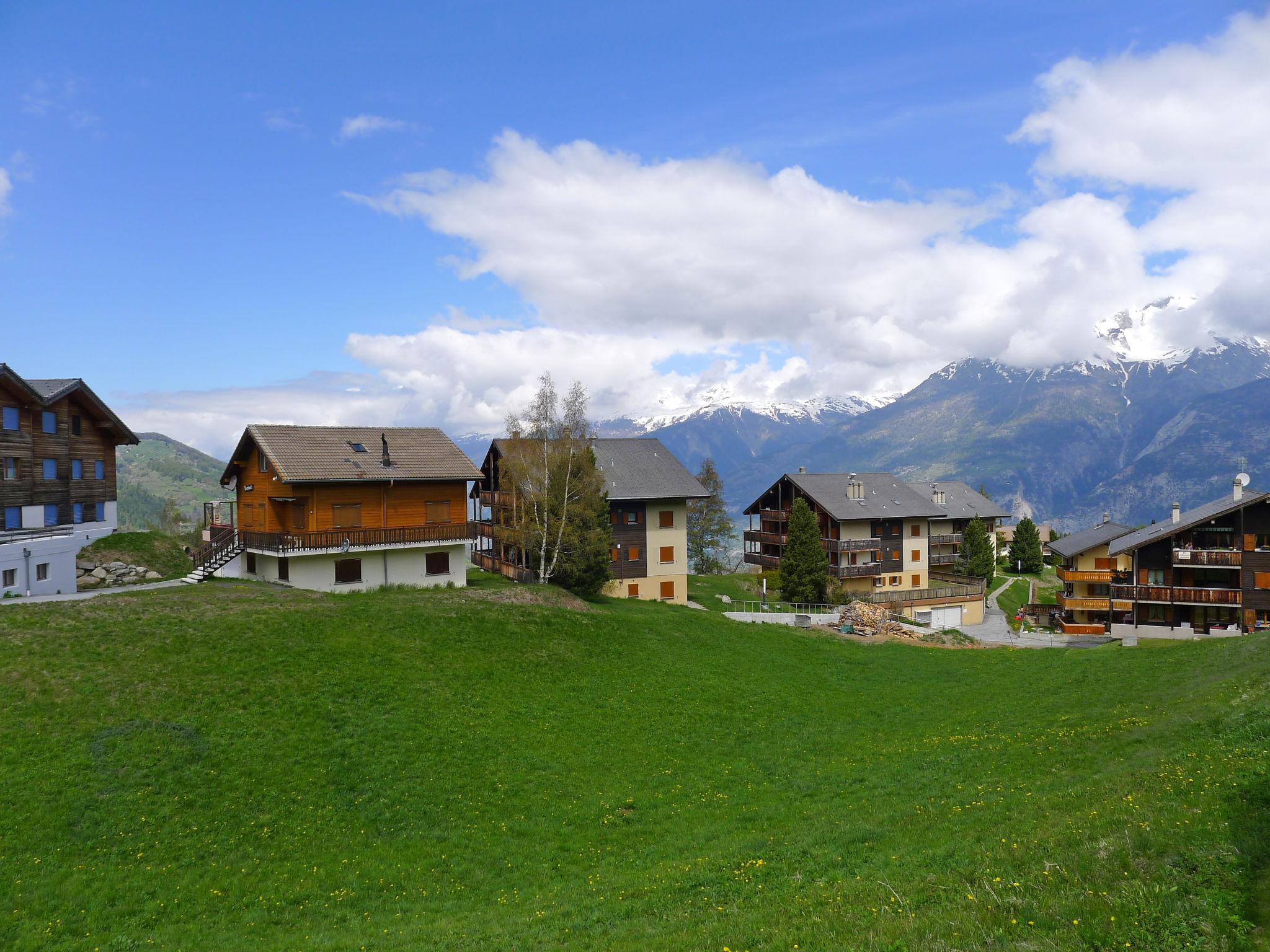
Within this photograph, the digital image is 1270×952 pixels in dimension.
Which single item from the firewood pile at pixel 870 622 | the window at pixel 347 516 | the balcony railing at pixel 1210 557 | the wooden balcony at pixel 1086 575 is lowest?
the firewood pile at pixel 870 622

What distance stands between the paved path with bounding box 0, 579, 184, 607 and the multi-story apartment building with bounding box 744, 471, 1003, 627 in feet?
172

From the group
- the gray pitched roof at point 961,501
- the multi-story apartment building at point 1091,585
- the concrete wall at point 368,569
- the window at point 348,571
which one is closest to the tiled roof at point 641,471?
the concrete wall at point 368,569

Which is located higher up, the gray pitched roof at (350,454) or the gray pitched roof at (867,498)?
the gray pitched roof at (350,454)

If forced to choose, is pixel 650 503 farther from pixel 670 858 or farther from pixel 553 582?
pixel 670 858

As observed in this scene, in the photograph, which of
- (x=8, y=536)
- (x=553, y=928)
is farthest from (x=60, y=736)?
(x=8, y=536)

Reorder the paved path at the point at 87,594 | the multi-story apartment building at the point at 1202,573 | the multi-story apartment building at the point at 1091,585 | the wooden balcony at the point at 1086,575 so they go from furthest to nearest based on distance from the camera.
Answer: the wooden balcony at the point at 1086,575
the multi-story apartment building at the point at 1091,585
the multi-story apartment building at the point at 1202,573
the paved path at the point at 87,594

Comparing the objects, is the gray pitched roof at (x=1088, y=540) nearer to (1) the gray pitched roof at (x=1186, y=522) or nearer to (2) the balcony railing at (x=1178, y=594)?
(1) the gray pitched roof at (x=1186, y=522)

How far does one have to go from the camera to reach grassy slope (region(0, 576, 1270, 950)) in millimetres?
10625

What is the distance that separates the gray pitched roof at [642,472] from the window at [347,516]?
21.0m

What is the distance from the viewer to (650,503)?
58125 mm

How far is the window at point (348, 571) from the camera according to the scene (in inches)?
1515

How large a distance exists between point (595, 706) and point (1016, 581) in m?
83.5

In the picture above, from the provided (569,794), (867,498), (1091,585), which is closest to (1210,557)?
(1091,585)

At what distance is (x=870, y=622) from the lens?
48.8m
